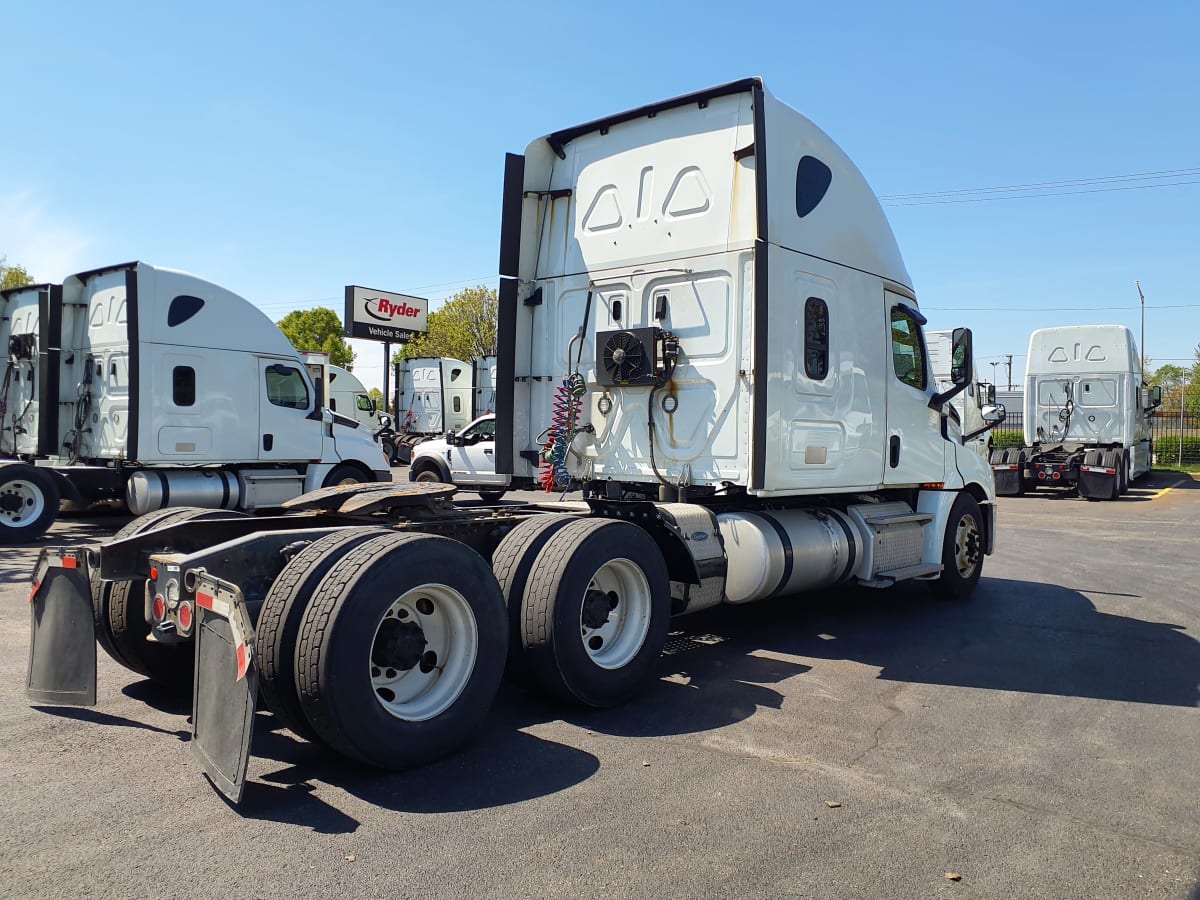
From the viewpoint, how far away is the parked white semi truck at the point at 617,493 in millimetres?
3949

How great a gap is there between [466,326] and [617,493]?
4433cm

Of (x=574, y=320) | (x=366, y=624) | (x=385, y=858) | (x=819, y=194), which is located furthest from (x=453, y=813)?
(x=819, y=194)

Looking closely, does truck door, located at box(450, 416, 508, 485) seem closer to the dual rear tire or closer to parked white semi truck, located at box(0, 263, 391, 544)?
parked white semi truck, located at box(0, 263, 391, 544)

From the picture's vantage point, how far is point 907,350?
8031 millimetres

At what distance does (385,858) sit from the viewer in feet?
10.6

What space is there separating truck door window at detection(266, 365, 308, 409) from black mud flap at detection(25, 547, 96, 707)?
29.3ft

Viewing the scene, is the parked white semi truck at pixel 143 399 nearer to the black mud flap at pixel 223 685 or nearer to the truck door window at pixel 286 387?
the truck door window at pixel 286 387

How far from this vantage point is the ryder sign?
37969 mm

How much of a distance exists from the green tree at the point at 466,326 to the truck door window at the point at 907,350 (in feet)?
139

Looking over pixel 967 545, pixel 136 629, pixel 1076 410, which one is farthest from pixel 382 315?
pixel 136 629

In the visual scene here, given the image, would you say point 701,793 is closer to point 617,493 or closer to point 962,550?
point 617,493

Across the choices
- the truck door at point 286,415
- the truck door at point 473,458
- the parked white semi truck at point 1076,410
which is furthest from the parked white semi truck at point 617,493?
the parked white semi truck at point 1076,410

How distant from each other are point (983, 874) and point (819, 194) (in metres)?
5.03

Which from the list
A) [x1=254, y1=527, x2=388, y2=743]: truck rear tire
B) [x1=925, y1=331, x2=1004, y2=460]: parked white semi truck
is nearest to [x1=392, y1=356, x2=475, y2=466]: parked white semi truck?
[x1=925, y1=331, x2=1004, y2=460]: parked white semi truck
